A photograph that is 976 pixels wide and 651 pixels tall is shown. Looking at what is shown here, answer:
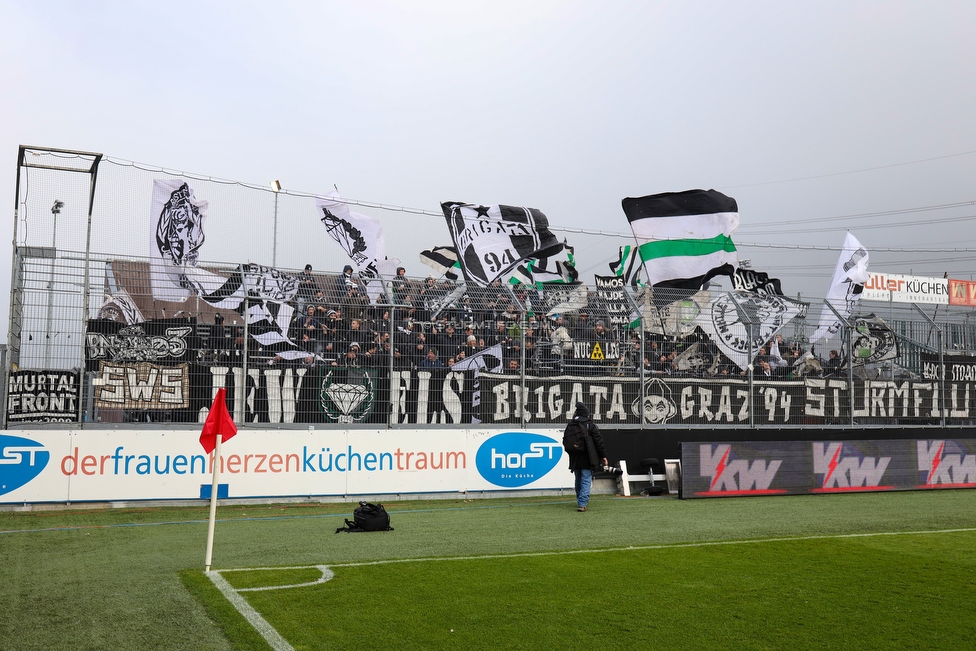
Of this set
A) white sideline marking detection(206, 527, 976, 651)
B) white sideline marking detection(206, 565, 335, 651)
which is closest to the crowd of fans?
white sideline marking detection(206, 527, 976, 651)

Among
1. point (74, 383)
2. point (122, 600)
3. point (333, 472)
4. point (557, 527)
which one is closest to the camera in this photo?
point (122, 600)

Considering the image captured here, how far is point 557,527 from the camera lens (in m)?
10.7

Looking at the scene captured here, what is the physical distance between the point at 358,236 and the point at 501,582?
35.0 ft

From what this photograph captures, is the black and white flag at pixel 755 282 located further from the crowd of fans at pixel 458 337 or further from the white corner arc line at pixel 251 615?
the white corner arc line at pixel 251 615

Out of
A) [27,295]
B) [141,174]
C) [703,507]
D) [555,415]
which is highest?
[141,174]

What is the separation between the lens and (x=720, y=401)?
1592cm

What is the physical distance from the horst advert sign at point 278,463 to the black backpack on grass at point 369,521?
129 inches

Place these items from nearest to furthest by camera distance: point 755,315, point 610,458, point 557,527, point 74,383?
point 557,527 < point 74,383 < point 610,458 < point 755,315

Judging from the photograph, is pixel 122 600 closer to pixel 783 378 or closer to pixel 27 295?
pixel 27 295

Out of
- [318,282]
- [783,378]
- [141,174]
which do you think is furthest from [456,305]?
[783,378]

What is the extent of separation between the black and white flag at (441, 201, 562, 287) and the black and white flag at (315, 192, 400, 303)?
5.08 ft

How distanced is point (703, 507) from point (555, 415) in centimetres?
343

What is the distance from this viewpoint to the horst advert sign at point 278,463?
12172 millimetres

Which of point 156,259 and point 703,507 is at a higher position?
point 156,259
